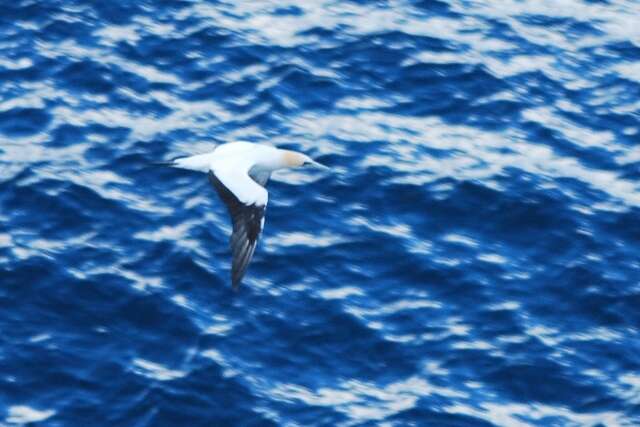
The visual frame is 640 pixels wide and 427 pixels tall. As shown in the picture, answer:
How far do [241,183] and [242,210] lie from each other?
36cm

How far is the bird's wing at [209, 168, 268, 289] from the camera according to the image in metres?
15.1

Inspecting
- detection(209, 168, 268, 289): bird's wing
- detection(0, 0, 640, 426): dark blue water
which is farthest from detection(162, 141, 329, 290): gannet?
detection(0, 0, 640, 426): dark blue water

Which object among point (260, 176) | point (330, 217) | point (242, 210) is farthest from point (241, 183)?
point (330, 217)

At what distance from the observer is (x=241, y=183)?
15539 millimetres

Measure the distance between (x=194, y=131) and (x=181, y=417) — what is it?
6.03 metres

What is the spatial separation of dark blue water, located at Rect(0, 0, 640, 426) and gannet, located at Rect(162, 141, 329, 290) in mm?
1132

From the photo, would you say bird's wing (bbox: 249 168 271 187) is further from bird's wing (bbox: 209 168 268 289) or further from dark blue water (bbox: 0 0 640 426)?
bird's wing (bbox: 209 168 268 289)

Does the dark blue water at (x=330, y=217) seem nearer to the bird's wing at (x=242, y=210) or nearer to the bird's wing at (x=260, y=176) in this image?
the bird's wing at (x=260, y=176)

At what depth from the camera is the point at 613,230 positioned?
1820 cm

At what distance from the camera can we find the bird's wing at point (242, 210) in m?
15.1

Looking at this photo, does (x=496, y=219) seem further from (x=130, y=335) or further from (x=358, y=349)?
(x=130, y=335)

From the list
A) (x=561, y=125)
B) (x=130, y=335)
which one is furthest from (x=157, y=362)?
(x=561, y=125)

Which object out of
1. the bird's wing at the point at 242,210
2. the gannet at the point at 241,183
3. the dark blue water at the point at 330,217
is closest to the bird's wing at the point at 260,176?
the gannet at the point at 241,183

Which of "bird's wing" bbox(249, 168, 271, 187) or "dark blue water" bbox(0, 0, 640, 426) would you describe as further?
→ "bird's wing" bbox(249, 168, 271, 187)
